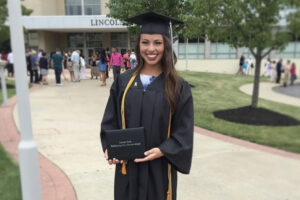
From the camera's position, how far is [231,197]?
3.57 m

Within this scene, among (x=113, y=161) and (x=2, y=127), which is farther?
(x=2, y=127)

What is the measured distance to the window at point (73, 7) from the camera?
28.0 metres

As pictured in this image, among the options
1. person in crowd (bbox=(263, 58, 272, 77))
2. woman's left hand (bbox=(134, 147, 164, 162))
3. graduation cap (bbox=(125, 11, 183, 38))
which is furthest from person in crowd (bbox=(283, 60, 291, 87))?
woman's left hand (bbox=(134, 147, 164, 162))

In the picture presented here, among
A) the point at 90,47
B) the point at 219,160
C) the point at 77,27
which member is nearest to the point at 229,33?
the point at 219,160

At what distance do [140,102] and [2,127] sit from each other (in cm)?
527

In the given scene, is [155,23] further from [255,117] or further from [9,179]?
[255,117]

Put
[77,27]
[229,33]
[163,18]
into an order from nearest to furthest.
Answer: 1. [163,18]
2. [229,33]
3. [77,27]

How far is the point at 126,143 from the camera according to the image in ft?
6.70

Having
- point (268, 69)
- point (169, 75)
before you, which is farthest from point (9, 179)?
point (268, 69)

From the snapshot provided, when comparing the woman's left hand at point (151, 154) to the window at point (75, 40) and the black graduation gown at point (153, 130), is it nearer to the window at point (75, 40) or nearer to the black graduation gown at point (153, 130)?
the black graduation gown at point (153, 130)

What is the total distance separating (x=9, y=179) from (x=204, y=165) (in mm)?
2644

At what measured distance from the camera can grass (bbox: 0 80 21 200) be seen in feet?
11.4

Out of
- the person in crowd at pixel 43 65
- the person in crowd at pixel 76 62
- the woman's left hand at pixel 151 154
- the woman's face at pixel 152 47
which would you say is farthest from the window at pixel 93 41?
the woman's left hand at pixel 151 154

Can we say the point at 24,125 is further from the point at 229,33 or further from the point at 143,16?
the point at 229,33
